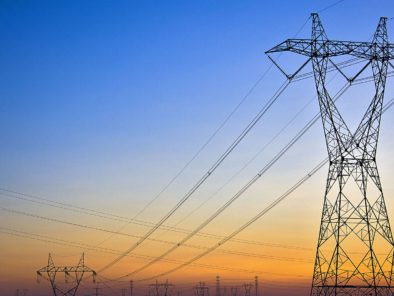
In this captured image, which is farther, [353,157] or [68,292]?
[68,292]

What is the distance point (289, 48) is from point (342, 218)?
11845mm

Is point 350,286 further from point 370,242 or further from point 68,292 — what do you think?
point 68,292

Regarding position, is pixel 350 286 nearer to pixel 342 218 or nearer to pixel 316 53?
pixel 342 218

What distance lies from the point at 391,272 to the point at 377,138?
29.0 ft

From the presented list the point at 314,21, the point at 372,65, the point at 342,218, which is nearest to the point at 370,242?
the point at 342,218

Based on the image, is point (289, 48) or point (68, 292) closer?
point (289, 48)

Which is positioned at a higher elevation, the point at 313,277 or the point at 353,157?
the point at 353,157

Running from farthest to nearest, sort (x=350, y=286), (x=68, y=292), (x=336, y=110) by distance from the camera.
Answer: (x=68, y=292)
(x=336, y=110)
(x=350, y=286)

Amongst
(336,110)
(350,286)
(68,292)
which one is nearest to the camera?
(350,286)

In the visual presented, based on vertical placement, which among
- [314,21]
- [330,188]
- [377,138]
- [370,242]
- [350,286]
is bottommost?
[350,286]

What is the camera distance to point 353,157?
3950 cm

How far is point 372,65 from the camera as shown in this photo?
40.4 m

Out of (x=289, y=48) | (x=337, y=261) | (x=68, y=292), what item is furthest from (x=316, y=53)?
(x=68, y=292)

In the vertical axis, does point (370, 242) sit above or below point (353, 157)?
below
